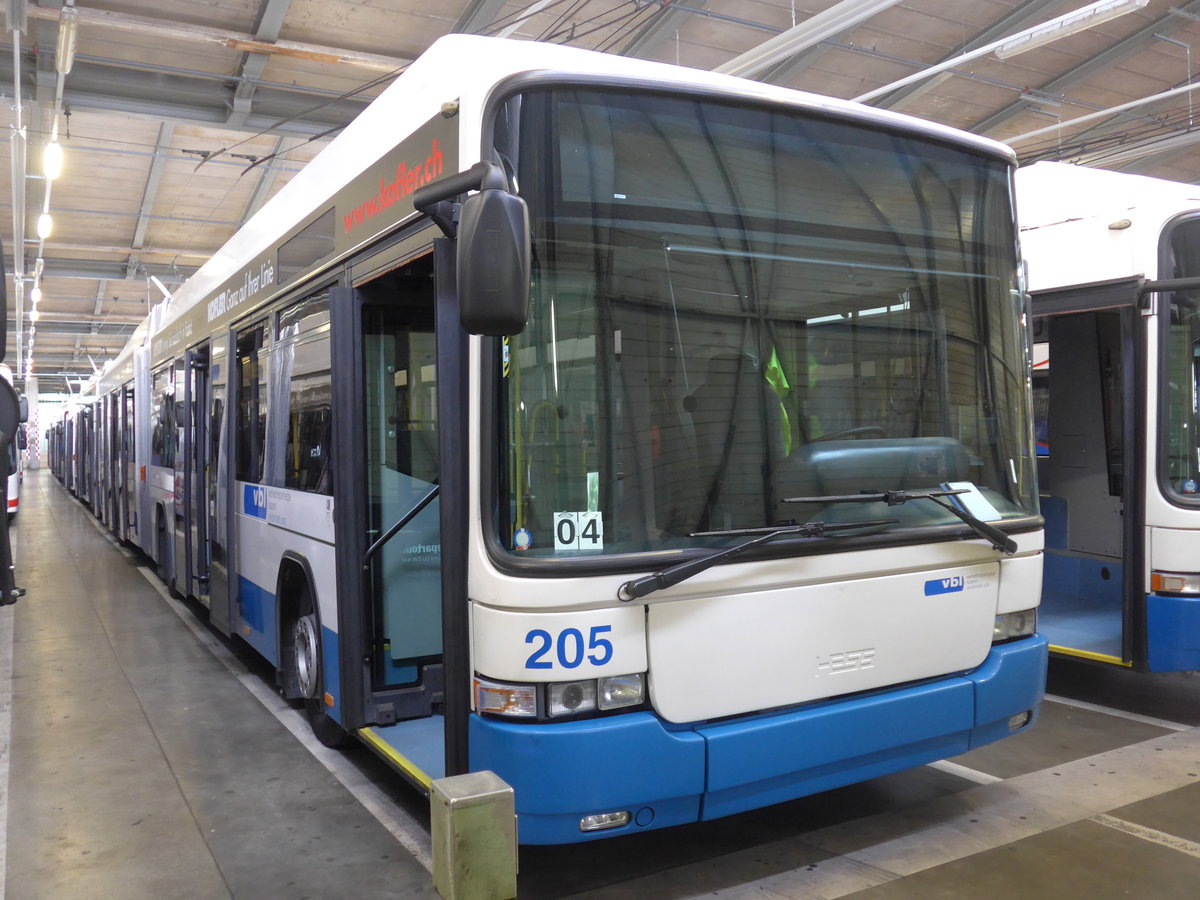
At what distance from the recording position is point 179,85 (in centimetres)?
1070

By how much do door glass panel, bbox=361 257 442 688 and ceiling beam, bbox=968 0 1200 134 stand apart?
29.4 ft

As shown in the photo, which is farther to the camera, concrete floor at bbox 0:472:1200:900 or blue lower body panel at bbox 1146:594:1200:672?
blue lower body panel at bbox 1146:594:1200:672

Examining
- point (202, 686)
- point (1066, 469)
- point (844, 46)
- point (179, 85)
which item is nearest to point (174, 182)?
point (179, 85)

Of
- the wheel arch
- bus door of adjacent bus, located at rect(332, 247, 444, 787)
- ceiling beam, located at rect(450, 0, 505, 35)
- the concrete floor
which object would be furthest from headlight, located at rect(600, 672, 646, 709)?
ceiling beam, located at rect(450, 0, 505, 35)

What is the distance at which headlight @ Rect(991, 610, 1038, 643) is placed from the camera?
12.4ft

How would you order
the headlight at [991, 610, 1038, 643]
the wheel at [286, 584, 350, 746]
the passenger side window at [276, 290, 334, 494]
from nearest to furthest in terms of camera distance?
the headlight at [991, 610, 1038, 643] → the passenger side window at [276, 290, 334, 494] → the wheel at [286, 584, 350, 746]

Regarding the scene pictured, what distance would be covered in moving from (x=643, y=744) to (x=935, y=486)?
4.52 feet

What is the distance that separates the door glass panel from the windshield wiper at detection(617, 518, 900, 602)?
1.66m

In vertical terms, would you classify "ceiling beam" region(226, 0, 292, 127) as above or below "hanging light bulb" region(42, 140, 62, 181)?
above

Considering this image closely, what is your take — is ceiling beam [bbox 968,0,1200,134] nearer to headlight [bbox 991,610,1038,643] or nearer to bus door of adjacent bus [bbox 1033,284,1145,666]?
bus door of adjacent bus [bbox 1033,284,1145,666]

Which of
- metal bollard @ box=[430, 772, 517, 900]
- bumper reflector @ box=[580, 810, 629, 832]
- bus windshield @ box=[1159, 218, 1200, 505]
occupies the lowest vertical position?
bumper reflector @ box=[580, 810, 629, 832]

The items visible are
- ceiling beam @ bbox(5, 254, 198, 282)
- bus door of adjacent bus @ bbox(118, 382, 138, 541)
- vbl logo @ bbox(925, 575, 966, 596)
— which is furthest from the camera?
ceiling beam @ bbox(5, 254, 198, 282)

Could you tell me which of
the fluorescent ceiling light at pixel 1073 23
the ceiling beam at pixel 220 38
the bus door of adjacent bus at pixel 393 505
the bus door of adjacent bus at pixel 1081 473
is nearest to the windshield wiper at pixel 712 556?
the bus door of adjacent bus at pixel 393 505

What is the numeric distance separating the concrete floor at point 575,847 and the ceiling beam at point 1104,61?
831cm
